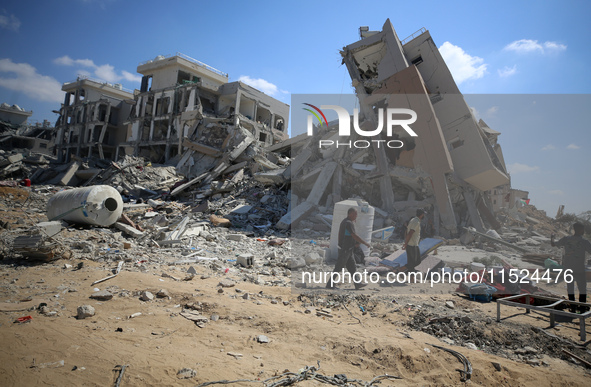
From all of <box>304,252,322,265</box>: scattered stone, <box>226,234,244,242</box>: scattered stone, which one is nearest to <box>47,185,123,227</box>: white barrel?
<box>226,234,244,242</box>: scattered stone

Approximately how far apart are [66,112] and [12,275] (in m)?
44.8

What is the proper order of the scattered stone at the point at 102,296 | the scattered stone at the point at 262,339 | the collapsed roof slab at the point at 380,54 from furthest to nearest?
the collapsed roof slab at the point at 380,54
the scattered stone at the point at 102,296
the scattered stone at the point at 262,339

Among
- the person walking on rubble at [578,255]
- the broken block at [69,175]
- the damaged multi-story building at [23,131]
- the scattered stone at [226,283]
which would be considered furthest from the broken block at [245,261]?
the damaged multi-story building at [23,131]

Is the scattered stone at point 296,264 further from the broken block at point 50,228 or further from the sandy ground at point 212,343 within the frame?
the broken block at point 50,228

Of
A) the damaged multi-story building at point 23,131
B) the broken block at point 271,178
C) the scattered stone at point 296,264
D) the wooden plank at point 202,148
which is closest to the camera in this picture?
the scattered stone at point 296,264

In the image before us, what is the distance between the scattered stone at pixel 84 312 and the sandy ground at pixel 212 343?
2.7 inches

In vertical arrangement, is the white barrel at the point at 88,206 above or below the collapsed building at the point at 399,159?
below

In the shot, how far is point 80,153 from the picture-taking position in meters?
36.7

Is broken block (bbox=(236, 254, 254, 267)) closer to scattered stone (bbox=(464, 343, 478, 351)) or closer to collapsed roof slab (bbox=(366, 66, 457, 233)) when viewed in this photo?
scattered stone (bbox=(464, 343, 478, 351))

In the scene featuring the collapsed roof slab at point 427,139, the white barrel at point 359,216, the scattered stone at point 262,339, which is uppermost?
the collapsed roof slab at point 427,139

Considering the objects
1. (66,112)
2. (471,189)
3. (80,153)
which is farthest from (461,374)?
(66,112)

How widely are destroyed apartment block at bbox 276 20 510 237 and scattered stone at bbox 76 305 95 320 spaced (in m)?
7.68

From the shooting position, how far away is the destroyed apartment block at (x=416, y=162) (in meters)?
11.0

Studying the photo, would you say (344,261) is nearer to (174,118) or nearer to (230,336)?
(230,336)
